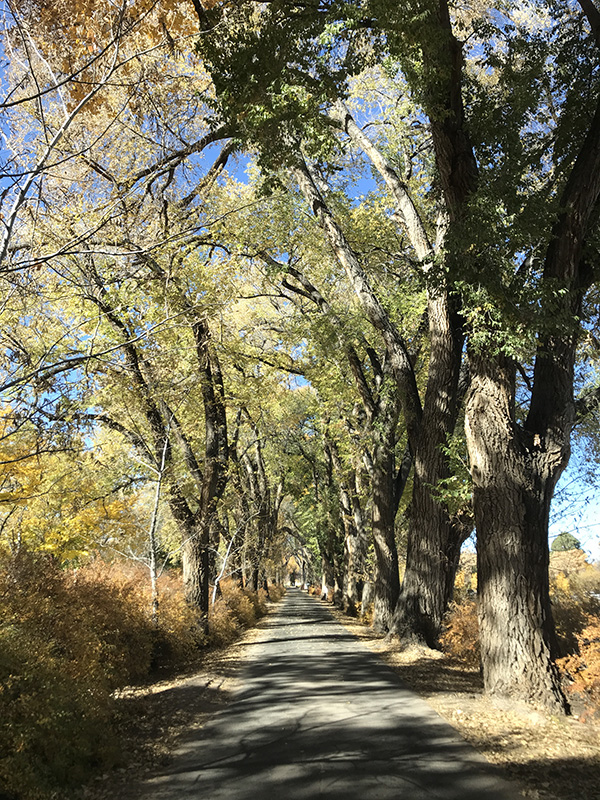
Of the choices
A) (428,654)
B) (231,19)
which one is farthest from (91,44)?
(428,654)

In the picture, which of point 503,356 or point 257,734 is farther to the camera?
point 503,356

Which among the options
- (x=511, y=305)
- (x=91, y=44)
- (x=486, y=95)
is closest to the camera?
(x=91, y=44)

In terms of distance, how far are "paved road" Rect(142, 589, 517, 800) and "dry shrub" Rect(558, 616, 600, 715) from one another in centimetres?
157

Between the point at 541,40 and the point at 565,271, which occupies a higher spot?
the point at 541,40

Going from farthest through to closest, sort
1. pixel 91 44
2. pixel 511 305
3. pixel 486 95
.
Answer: pixel 486 95 < pixel 511 305 < pixel 91 44

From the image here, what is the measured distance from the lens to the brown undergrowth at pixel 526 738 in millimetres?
4406

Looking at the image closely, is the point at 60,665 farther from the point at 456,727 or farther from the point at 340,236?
the point at 340,236

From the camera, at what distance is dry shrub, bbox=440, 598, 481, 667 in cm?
1000

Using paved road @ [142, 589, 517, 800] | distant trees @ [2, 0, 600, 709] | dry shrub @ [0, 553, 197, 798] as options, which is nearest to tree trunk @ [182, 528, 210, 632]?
distant trees @ [2, 0, 600, 709]

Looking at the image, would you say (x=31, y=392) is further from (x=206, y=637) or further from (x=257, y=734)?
(x=206, y=637)

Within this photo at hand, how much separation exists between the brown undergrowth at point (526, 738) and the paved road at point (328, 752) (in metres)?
0.21

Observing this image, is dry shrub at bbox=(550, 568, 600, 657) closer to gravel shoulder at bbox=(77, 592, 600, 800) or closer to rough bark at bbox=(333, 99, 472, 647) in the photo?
gravel shoulder at bbox=(77, 592, 600, 800)

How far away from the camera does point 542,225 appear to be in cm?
714

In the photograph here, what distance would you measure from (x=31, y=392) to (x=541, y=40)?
30.0 ft
